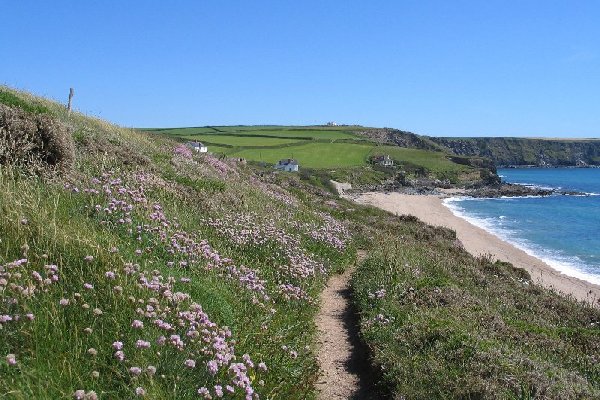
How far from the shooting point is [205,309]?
6859 millimetres

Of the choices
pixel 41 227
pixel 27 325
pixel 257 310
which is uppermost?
pixel 41 227

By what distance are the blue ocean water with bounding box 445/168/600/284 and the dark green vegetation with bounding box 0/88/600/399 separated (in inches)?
933

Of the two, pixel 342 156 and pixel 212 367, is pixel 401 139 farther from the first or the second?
pixel 212 367

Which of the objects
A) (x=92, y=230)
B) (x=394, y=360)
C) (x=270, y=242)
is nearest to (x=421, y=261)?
(x=270, y=242)

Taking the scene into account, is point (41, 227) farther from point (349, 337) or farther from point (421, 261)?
point (421, 261)

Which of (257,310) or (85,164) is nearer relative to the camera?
(257,310)

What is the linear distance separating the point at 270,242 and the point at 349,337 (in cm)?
350

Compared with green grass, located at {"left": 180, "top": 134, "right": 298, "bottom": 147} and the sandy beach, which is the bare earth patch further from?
green grass, located at {"left": 180, "top": 134, "right": 298, "bottom": 147}

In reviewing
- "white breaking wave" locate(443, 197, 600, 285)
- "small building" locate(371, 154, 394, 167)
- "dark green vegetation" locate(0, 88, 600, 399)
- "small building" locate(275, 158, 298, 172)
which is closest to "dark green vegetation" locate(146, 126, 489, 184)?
"small building" locate(371, 154, 394, 167)

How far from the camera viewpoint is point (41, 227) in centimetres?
658

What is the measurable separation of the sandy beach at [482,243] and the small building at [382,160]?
3227 centimetres

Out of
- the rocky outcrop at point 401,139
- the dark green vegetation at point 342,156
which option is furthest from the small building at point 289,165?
the rocky outcrop at point 401,139

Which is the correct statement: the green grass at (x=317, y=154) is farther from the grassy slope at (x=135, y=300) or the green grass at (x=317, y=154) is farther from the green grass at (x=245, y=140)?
the grassy slope at (x=135, y=300)

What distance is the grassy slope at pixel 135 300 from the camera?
4.79m
